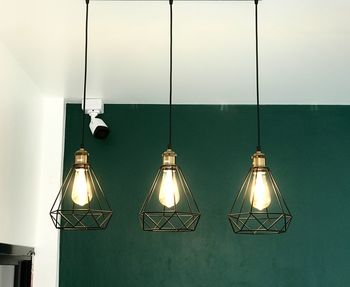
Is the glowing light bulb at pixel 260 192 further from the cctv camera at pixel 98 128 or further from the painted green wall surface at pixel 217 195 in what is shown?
the cctv camera at pixel 98 128

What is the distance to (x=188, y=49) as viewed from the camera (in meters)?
2.81

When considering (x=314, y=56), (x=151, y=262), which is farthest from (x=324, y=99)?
(x=151, y=262)

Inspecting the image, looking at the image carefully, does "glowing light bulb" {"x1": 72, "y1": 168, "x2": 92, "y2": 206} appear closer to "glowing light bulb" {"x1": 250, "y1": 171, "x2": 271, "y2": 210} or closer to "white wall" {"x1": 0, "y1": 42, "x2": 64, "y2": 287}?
"glowing light bulb" {"x1": 250, "y1": 171, "x2": 271, "y2": 210}

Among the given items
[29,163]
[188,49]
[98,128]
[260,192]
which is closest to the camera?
[260,192]

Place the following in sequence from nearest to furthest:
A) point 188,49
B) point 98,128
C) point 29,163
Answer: point 188,49 < point 29,163 < point 98,128

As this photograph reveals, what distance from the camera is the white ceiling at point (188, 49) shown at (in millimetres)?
2404

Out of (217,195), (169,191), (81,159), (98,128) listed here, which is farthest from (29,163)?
(169,191)

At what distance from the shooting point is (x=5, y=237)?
113 inches

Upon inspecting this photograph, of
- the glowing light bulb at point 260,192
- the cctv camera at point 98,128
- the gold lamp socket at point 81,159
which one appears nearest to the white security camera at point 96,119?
the cctv camera at point 98,128

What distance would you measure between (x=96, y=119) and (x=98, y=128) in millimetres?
78

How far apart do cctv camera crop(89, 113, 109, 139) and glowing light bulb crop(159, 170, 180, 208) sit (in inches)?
64.5

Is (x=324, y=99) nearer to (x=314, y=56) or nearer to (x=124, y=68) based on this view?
Result: (x=314, y=56)

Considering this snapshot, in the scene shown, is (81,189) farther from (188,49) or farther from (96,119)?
(96,119)

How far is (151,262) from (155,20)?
5.34ft
